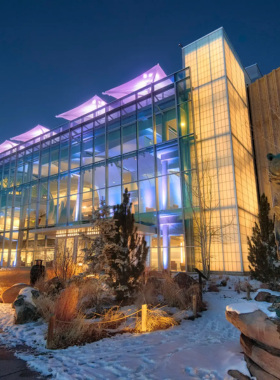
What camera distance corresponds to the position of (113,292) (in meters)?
9.97

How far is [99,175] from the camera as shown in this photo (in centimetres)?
2328

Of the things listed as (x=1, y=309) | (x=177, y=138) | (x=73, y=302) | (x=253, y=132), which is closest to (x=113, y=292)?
(x=73, y=302)

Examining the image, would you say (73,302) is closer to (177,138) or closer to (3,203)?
(177,138)

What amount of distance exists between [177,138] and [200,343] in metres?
15.0

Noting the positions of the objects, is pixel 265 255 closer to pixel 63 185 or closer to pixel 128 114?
pixel 128 114

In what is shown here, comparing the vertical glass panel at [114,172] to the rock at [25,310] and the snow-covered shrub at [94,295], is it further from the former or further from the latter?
the rock at [25,310]

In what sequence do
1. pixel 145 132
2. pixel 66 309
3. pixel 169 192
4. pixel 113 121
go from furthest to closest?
pixel 113 121, pixel 145 132, pixel 169 192, pixel 66 309

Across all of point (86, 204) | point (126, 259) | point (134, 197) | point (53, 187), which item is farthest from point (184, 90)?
point (126, 259)

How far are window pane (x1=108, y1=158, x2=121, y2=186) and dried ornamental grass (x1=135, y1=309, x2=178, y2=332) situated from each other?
47.2 feet

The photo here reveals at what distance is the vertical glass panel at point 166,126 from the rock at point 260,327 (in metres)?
16.8

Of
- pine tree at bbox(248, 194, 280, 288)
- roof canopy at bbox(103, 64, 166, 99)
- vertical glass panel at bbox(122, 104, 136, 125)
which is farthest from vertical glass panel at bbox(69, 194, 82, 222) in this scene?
pine tree at bbox(248, 194, 280, 288)

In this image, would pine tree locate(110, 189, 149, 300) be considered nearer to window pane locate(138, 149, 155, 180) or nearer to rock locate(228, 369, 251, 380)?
rock locate(228, 369, 251, 380)

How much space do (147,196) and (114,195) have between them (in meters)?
3.12

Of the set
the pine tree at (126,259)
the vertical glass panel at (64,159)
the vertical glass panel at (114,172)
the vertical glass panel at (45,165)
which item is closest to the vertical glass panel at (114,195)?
the vertical glass panel at (114,172)
